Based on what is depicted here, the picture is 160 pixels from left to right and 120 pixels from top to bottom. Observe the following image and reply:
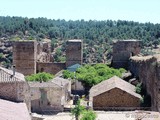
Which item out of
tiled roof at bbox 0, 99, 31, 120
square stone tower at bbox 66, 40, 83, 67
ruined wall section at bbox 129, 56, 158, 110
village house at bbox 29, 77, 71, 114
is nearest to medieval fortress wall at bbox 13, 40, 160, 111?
square stone tower at bbox 66, 40, 83, 67

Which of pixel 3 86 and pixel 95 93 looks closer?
pixel 3 86

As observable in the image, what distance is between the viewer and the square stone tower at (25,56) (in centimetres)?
4525

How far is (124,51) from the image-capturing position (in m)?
46.4

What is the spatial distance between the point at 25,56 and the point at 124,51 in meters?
10.9

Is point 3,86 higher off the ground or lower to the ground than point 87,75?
higher

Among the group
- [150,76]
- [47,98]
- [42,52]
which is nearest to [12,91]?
[47,98]

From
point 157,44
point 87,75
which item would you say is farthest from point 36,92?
point 157,44

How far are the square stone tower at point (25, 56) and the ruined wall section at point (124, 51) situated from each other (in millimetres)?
9059

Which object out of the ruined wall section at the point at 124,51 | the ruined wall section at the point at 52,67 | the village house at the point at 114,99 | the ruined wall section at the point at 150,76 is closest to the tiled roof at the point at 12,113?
the ruined wall section at the point at 150,76

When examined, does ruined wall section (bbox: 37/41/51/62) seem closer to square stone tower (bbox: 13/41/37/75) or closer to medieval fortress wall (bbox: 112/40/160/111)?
square stone tower (bbox: 13/41/37/75)

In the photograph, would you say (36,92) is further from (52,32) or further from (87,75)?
(52,32)

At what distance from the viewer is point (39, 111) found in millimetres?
28312

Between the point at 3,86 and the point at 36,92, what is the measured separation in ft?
36.8

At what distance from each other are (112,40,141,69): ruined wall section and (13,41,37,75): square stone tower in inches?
357
